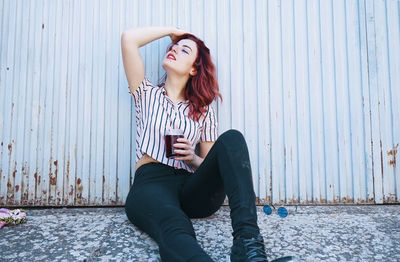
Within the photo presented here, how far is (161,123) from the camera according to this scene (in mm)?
1764

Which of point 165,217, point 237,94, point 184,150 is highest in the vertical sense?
point 237,94

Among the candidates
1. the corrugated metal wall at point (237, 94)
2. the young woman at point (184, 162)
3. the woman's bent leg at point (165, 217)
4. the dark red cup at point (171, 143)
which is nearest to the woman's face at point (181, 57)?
the young woman at point (184, 162)

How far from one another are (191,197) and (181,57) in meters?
0.96

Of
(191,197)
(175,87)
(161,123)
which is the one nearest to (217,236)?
(191,197)

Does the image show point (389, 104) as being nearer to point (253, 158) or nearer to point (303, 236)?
point (253, 158)

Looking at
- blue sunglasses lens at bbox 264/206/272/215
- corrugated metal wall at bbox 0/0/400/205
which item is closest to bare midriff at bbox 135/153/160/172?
corrugated metal wall at bbox 0/0/400/205

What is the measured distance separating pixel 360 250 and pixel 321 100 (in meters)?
1.15

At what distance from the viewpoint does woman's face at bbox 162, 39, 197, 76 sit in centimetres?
190

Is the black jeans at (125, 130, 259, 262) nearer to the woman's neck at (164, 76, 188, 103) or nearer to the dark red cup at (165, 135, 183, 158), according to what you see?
the dark red cup at (165, 135, 183, 158)

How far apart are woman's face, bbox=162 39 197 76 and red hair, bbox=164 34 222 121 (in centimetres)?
7

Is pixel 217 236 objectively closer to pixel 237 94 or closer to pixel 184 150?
pixel 184 150

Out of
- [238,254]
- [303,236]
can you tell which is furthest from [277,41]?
[238,254]

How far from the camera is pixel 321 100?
2158 millimetres

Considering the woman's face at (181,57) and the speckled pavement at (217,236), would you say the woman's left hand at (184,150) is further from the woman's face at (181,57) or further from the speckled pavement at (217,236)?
the woman's face at (181,57)
